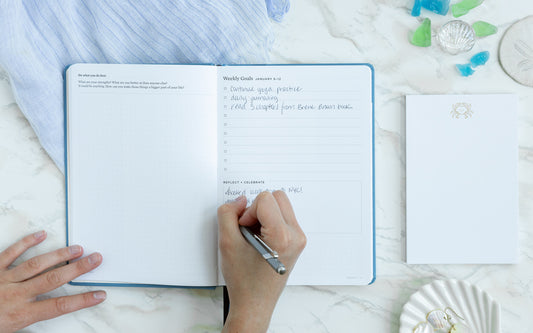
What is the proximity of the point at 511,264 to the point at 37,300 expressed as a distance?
0.79 m

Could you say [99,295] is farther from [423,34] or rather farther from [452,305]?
[423,34]

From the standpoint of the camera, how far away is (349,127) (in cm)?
66

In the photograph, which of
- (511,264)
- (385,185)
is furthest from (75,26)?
(511,264)

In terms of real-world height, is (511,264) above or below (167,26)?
below

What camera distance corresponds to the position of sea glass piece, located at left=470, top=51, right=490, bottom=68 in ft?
2.17

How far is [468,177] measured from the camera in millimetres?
664

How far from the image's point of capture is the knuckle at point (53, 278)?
647 millimetres

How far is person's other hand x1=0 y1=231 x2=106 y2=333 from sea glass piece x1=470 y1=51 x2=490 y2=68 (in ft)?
2.24

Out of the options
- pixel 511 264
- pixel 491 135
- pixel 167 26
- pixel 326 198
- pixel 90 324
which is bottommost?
pixel 90 324

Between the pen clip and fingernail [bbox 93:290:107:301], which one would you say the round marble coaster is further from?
fingernail [bbox 93:290:107:301]

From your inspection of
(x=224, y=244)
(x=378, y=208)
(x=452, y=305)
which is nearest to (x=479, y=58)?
(x=378, y=208)

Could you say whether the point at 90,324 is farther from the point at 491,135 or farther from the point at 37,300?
the point at 491,135

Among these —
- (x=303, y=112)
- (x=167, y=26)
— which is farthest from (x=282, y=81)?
(x=167, y=26)

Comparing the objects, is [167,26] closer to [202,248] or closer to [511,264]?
[202,248]
